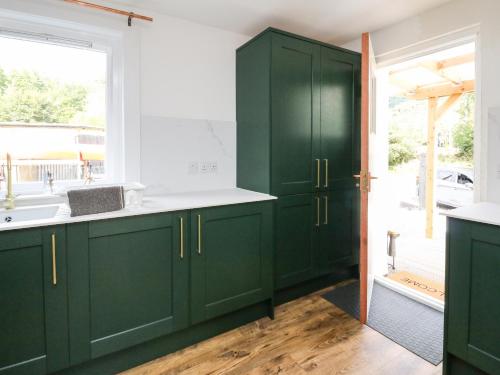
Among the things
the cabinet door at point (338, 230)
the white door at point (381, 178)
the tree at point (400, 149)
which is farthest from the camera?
the tree at point (400, 149)

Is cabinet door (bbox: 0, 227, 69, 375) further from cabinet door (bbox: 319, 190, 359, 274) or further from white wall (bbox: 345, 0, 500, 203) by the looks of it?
white wall (bbox: 345, 0, 500, 203)

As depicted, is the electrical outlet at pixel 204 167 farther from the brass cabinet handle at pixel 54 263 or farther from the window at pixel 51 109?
the brass cabinet handle at pixel 54 263

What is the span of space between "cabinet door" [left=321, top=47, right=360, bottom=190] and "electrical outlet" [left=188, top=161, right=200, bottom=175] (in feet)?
3.44

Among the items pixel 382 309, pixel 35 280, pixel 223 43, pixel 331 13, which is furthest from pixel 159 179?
pixel 382 309

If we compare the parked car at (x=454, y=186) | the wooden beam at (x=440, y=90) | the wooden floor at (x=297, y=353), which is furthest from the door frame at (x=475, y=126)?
the parked car at (x=454, y=186)

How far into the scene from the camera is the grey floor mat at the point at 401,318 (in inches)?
70.8

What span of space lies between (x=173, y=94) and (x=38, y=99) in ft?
2.92

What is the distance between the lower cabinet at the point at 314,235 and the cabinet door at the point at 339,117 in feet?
0.57

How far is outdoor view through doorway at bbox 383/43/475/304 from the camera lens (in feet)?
9.75

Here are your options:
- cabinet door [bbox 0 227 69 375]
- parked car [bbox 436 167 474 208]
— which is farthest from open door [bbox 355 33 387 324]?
parked car [bbox 436 167 474 208]

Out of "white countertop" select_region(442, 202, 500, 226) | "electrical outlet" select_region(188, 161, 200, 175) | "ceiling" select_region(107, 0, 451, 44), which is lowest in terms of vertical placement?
"white countertop" select_region(442, 202, 500, 226)

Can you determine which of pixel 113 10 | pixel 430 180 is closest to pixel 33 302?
pixel 113 10

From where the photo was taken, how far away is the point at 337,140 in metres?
2.47

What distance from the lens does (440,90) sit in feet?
14.0
